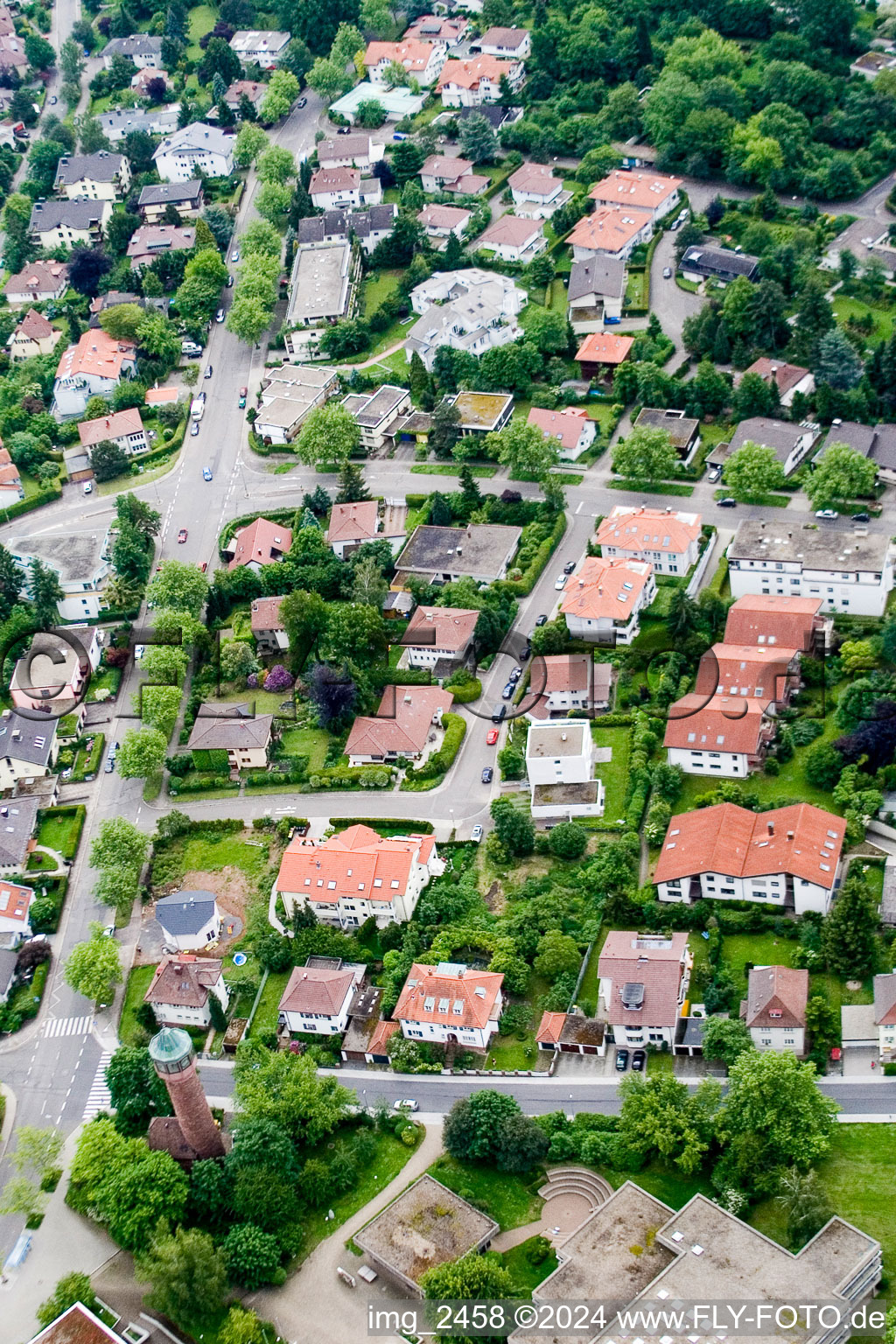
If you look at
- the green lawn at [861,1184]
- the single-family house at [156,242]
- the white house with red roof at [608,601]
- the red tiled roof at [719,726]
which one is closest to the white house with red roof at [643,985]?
the green lawn at [861,1184]

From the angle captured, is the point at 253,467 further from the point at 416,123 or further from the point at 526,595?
the point at 416,123

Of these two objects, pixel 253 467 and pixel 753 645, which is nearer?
pixel 753 645

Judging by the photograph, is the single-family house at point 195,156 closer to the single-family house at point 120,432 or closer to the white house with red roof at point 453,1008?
the single-family house at point 120,432

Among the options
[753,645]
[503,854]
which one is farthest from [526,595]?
[503,854]

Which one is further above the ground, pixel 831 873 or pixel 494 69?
pixel 494 69

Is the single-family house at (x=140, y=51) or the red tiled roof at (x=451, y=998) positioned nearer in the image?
the red tiled roof at (x=451, y=998)

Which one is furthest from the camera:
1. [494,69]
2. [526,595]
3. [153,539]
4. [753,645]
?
[494,69]
